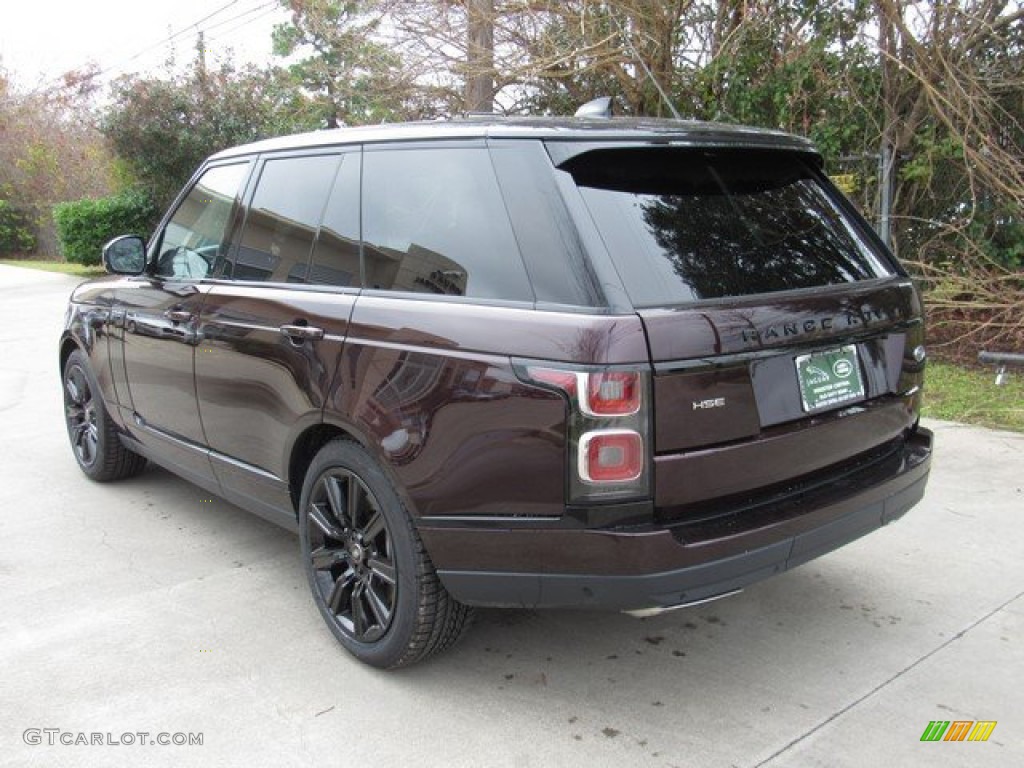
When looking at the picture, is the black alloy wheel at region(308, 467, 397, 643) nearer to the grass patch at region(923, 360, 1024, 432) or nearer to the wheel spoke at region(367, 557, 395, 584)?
the wheel spoke at region(367, 557, 395, 584)

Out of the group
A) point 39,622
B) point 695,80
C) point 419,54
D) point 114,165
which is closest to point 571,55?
point 695,80

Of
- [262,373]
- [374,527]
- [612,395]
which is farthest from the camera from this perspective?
[262,373]

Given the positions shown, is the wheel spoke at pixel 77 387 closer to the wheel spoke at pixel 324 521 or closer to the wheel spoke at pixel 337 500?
the wheel spoke at pixel 324 521

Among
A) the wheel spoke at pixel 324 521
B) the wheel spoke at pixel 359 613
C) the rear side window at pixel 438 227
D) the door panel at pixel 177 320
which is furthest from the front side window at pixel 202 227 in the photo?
the wheel spoke at pixel 359 613

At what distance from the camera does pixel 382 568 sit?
2.96m

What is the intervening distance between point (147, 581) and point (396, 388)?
1.92 m

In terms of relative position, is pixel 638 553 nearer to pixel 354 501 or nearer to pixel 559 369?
pixel 559 369

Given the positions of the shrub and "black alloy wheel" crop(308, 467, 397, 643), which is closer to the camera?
"black alloy wheel" crop(308, 467, 397, 643)

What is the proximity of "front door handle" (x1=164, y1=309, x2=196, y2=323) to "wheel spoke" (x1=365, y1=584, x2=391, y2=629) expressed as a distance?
5.32ft

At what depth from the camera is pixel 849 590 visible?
3.67 metres

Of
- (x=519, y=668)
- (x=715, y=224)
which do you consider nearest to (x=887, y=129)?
(x=715, y=224)

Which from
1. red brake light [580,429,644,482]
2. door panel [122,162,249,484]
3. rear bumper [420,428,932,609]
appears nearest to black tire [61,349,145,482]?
door panel [122,162,249,484]

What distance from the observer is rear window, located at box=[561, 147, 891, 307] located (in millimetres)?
2566
